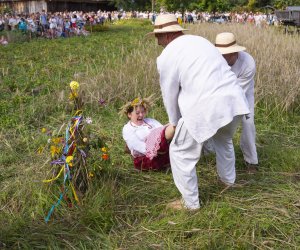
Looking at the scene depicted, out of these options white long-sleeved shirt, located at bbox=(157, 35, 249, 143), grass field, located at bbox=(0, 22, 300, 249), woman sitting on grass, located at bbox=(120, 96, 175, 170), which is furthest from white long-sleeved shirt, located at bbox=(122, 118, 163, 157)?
white long-sleeved shirt, located at bbox=(157, 35, 249, 143)

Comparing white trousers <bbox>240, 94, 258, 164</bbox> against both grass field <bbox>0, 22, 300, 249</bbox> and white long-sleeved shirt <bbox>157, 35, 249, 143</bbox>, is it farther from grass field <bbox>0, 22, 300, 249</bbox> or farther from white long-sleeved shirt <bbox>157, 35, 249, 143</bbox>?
white long-sleeved shirt <bbox>157, 35, 249, 143</bbox>

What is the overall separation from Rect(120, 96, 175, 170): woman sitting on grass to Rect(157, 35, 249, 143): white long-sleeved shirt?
99 centimetres

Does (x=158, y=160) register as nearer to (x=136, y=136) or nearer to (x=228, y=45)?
(x=136, y=136)

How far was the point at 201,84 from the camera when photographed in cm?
255

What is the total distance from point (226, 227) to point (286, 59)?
171 inches

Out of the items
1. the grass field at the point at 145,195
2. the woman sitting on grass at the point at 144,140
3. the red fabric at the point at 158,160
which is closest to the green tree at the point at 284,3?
the grass field at the point at 145,195

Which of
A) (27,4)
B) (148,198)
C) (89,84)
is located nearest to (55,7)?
(27,4)

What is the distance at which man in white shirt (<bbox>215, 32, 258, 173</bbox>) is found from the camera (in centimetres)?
327

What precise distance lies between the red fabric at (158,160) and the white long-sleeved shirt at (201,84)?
100 centimetres

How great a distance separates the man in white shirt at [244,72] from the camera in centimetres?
Result: 327

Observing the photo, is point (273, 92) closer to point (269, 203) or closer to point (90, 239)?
point (269, 203)

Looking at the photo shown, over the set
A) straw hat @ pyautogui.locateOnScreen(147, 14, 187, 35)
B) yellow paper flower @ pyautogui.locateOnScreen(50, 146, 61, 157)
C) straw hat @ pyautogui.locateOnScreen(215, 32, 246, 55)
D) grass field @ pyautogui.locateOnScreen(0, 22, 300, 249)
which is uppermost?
straw hat @ pyautogui.locateOnScreen(147, 14, 187, 35)

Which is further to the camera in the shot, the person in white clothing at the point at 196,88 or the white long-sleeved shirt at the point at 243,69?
the white long-sleeved shirt at the point at 243,69

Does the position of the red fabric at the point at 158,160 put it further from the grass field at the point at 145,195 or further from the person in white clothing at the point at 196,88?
the person in white clothing at the point at 196,88
